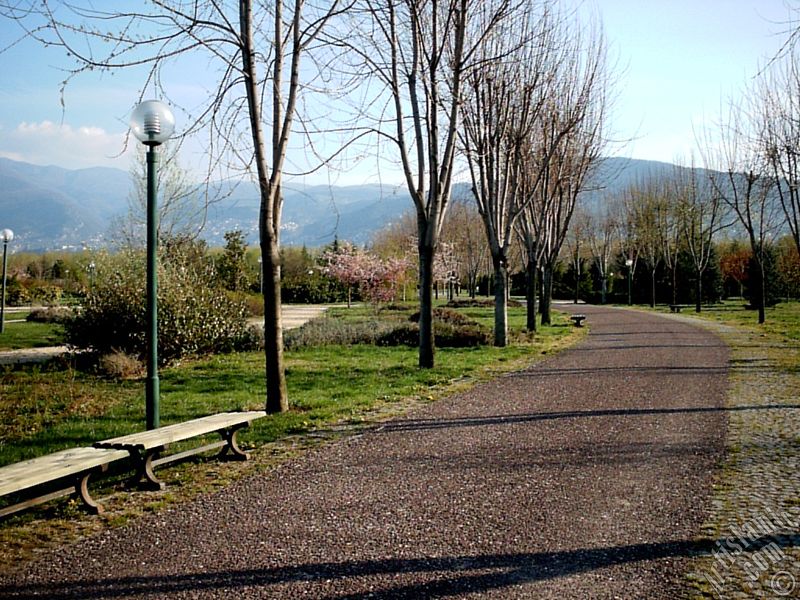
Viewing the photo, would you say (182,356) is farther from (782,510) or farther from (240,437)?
(782,510)

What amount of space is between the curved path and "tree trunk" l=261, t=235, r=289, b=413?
1.54 meters

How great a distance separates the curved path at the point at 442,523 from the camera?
4156mm

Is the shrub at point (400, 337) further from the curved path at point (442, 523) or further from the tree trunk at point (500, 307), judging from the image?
the curved path at point (442, 523)

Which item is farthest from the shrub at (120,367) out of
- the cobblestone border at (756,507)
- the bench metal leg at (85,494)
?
the cobblestone border at (756,507)

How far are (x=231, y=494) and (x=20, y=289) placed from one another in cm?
4179

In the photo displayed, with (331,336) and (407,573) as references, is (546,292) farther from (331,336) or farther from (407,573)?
(407,573)

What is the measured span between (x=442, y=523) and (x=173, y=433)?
2571mm

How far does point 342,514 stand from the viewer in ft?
17.7

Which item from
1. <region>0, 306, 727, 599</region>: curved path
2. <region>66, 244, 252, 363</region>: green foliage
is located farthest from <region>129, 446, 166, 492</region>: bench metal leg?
<region>66, 244, 252, 363</region>: green foliage

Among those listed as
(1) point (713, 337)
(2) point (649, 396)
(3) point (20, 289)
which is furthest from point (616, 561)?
(3) point (20, 289)

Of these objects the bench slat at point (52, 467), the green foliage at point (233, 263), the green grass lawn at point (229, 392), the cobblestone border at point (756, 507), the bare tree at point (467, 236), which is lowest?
the cobblestone border at point (756, 507)

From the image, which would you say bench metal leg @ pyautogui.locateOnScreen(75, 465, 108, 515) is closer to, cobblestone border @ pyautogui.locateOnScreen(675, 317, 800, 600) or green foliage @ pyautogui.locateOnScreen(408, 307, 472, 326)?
cobblestone border @ pyautogui.locateOnScreen(675, 317, 800, 600)

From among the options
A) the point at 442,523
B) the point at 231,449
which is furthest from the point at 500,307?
the point at 442,523

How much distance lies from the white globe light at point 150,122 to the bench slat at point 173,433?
2613mm
